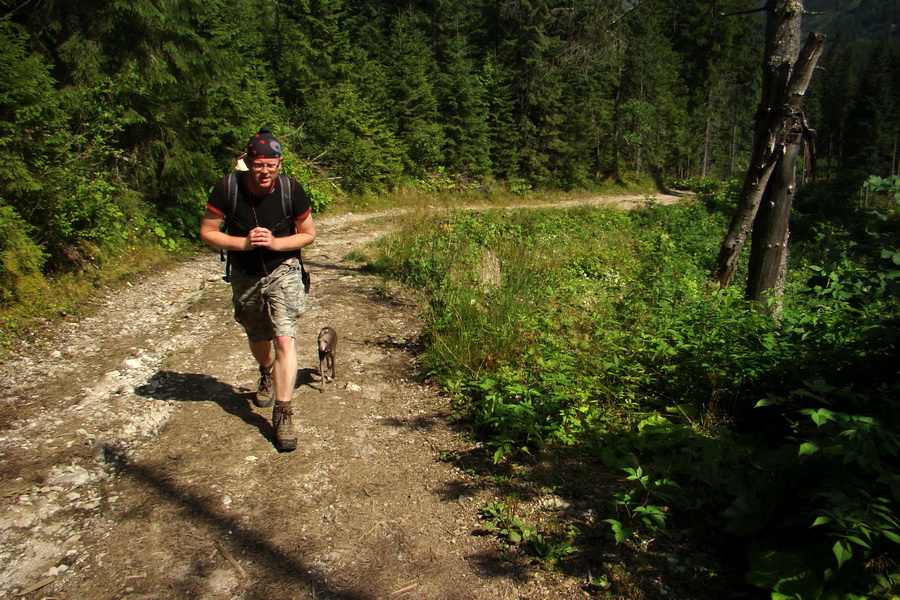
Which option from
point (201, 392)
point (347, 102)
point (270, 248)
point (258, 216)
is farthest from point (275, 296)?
point (347, 102)

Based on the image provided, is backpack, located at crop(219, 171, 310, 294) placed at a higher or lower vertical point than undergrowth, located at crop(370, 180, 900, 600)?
higher

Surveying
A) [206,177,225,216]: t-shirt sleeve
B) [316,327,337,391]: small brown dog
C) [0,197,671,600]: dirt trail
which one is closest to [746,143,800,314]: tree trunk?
[0,197,671,600]: dirt trail

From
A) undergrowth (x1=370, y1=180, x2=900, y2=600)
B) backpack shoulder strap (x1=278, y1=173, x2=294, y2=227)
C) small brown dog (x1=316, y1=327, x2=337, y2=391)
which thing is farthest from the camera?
small brown dog (x1=316, y1=327, x2=337, y2=391)

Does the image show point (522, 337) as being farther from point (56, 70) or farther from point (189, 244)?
point (56, 70)

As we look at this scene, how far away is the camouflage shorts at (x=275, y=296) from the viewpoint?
3.79 m

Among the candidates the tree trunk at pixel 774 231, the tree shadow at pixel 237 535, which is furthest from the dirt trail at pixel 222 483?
the tree trunk at pixel 774 231

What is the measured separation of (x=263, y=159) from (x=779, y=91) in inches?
215

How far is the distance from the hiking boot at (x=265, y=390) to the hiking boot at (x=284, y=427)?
2.02 feet

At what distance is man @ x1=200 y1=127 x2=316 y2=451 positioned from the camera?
3.67 meters

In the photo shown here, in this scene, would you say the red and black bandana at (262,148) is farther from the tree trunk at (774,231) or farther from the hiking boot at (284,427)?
the tree trunk at (774,231)

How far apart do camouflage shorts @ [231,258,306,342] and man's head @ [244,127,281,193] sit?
0.58 m

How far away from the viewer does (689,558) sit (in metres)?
2.77

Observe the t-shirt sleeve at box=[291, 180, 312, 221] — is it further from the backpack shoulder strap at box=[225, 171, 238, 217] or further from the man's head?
the backpack shoulder strap at box=[225, 171, 238, 217]

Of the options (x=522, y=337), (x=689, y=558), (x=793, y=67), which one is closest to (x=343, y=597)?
(x=689, y=558)
